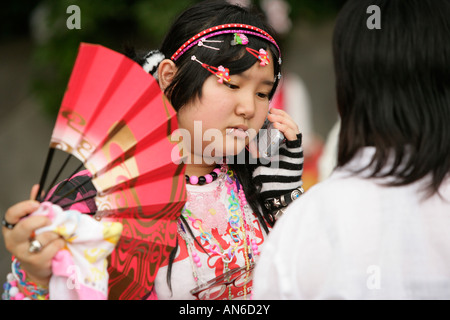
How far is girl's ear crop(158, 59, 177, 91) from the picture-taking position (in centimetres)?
161

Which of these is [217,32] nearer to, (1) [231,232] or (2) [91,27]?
(1) [231,232]

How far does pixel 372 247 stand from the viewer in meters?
1.09

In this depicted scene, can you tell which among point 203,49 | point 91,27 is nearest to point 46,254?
point 203,49

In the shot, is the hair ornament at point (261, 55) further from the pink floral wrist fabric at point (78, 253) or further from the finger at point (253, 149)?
the pink floral wrist fabric at point (78, 253)

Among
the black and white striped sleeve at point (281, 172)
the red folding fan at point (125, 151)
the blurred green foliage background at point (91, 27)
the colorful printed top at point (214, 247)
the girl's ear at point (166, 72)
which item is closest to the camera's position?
the red folding fan at point (125, 151)

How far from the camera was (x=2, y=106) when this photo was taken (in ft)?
21.6

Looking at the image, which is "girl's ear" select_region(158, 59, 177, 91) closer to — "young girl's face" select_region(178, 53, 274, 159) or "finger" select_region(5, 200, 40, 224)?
"young girl's face" select_region(178, 53, 274, 159)

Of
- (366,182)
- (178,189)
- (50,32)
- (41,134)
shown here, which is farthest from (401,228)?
(41,134)

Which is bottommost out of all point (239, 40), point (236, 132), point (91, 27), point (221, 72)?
point (236, 132)

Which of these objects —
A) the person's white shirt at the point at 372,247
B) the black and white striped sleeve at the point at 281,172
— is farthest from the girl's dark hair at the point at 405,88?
the black and white striped sleeve at the point at 281,172

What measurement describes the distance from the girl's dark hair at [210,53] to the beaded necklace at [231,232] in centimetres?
3

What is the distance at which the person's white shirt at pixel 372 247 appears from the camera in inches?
43.0

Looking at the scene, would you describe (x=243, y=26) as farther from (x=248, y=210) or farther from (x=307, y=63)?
(x=307, y=63)

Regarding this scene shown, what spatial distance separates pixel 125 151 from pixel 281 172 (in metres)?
0.63
